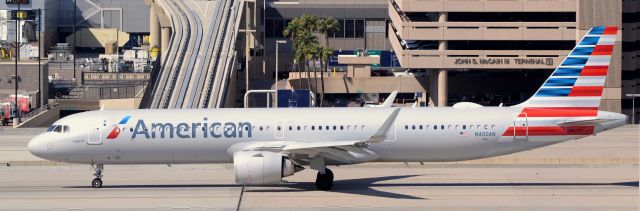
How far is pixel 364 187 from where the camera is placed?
44500 mm

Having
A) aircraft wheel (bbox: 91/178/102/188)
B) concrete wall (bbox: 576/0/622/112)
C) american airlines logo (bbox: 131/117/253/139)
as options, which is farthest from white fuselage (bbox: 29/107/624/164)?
concrete wall (bbox: 576/0/622/112)

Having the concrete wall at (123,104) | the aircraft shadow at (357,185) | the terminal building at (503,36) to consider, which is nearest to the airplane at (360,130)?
the aircraft shadow at (357,185)

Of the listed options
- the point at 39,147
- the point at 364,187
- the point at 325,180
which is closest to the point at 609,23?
the point at 364,187

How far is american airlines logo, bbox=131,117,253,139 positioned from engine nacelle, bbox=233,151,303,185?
192cm

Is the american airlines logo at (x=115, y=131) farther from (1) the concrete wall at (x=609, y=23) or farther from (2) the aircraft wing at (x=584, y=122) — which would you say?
(1) the concrete wall at (x=609, y=23)

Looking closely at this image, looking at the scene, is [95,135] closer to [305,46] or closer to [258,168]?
[258,168]

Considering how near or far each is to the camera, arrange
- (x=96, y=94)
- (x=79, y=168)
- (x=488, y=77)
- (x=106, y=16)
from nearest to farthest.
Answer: (x=79, y=168) → (x=488, y=77) → (x=96, y=94) → (x=106, y=16)

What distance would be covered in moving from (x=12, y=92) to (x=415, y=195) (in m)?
72.0

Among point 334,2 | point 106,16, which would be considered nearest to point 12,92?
point 334,2

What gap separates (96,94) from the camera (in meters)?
117

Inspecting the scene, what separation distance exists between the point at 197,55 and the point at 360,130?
5769cm

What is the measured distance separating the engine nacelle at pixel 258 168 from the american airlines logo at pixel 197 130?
6.30 feet

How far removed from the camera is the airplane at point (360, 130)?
44281mm

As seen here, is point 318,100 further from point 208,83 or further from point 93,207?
point 93,207
